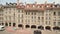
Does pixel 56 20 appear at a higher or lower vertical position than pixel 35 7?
lower

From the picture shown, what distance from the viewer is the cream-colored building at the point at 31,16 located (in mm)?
10445

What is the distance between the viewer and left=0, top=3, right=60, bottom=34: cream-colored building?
1045 centimetres

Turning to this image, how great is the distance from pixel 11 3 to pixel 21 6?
0.58m

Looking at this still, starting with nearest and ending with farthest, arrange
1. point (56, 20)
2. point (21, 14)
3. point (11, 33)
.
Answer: point (11, 33), point (56, 20), point (21, 14)

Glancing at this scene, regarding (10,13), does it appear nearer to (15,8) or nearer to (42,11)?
(15,8)

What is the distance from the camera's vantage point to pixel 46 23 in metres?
10.6

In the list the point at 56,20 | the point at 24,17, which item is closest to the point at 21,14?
the point at 24,17

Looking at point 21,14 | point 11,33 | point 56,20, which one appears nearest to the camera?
point 11,33

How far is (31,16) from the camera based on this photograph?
10.9 m

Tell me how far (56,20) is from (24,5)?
6.24 feet

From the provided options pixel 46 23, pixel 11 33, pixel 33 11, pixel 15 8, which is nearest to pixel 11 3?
pixel 15 8

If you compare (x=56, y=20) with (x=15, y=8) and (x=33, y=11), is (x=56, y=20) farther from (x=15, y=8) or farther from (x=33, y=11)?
(x=15, y=8)

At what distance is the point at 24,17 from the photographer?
10984mm

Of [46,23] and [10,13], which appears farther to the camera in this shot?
[10,13]
